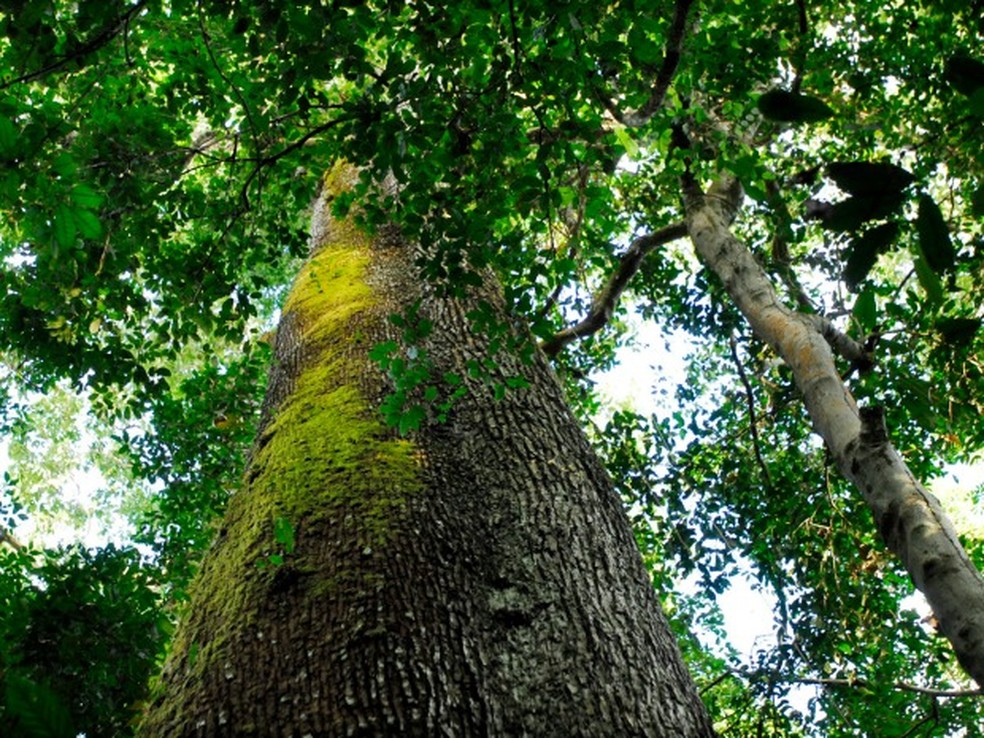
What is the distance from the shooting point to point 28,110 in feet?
8.16

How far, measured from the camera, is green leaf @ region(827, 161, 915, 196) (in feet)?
2.61

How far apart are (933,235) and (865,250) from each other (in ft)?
0.23

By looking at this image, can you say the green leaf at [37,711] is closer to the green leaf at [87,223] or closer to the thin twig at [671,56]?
the green leaf at [87,223]

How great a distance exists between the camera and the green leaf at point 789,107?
0.80 m

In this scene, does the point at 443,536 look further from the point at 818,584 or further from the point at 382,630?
Result: the point at 818,584

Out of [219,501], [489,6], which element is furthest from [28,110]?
[219,501]

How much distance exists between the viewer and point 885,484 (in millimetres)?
2551

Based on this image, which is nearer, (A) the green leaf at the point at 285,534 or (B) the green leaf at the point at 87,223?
(B) the green leaf at the point at 87,223

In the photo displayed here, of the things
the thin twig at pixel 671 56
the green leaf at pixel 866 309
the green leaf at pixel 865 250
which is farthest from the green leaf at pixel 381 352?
the green leaf at pixel 865 250

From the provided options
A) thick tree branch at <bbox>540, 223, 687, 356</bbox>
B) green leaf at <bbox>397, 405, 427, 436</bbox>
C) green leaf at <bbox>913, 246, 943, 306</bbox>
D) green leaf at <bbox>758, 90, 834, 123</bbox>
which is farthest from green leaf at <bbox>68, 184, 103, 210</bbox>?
thick tree branch at <bbox>540, 223, 687, 356</bbox>

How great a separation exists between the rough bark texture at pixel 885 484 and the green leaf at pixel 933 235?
1.64 m

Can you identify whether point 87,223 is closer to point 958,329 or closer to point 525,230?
point 958,329

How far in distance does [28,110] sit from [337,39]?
4.00 ft

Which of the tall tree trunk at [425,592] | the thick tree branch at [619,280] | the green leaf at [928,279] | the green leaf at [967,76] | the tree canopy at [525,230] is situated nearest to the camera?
the green leaf at [967,76]
